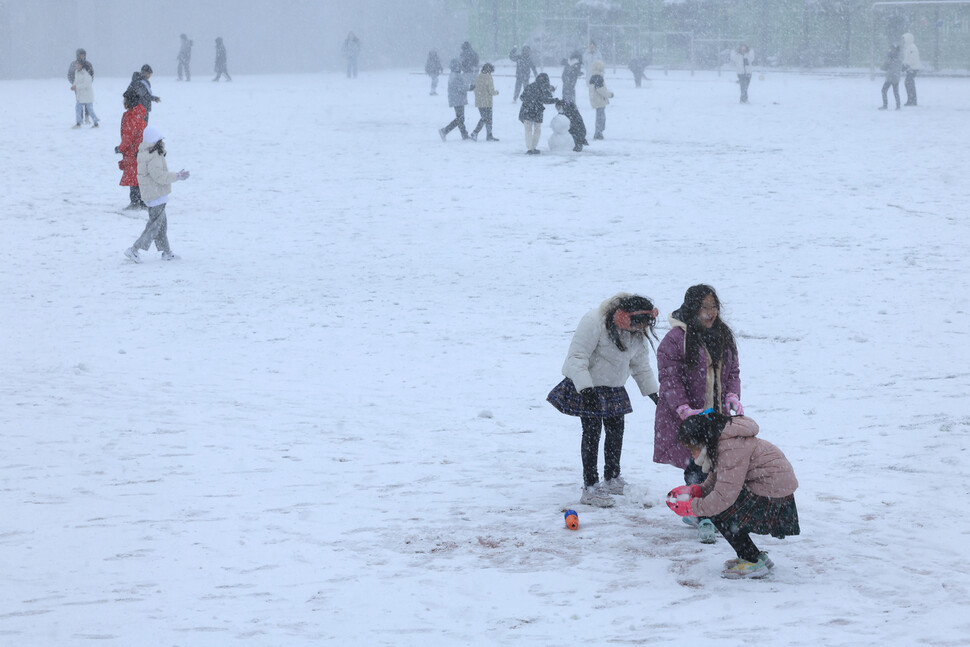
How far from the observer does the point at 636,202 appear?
52.0ft

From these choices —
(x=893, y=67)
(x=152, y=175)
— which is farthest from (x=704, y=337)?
(x=893, y=67)

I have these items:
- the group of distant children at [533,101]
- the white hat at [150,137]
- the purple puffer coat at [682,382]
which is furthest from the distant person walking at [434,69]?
the purple puffer coat at [682,382]

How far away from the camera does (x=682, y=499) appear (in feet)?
16.9

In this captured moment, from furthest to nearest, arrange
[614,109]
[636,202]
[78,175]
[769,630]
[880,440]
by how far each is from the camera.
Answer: [614,109], [78,175], [636,202], [880,440], [769,630]

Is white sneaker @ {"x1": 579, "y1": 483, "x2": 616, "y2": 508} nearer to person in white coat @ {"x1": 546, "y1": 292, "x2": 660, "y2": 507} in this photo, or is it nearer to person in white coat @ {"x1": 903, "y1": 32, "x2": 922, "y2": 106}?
person in white coat @ {"x1": 546, "y1": 292, "x2": 660, "y2": 507}

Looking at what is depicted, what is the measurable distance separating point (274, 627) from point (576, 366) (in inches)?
82.0

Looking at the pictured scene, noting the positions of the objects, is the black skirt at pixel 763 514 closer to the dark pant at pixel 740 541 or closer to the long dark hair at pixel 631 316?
the dark pant at pixel 740 541

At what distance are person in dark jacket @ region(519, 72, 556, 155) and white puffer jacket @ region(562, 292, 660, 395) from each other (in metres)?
13.7

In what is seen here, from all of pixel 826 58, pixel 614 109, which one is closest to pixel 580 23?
pixel 826 58

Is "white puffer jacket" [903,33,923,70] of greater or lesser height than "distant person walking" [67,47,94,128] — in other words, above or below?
above

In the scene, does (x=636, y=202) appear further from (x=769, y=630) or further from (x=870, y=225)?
(x=769, y=630)

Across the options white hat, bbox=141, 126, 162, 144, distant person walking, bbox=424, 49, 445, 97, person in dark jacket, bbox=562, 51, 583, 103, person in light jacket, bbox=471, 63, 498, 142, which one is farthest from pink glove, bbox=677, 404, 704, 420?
distant person walking, bbox=424, 49, 445, 97

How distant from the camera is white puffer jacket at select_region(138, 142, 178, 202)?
1238cm

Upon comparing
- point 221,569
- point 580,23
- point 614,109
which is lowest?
point 221,569
